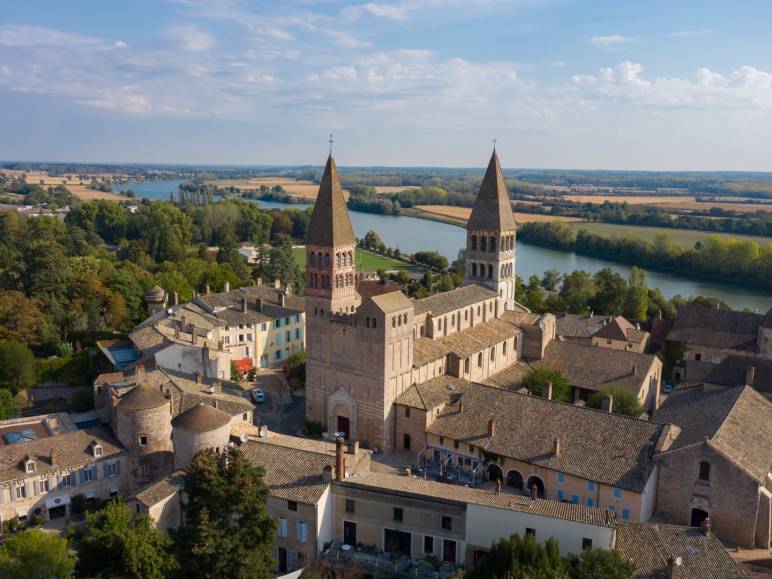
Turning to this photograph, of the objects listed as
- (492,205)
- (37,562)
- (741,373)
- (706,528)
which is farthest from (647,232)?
(37,562)

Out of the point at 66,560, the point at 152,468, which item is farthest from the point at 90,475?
the point at 66,560

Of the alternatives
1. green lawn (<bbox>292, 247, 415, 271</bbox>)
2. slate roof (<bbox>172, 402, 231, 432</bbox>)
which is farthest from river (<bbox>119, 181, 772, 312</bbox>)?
slate roof (<bbox>172, 402, 231, 432</bbox>)

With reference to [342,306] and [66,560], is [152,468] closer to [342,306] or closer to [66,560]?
[66,560]

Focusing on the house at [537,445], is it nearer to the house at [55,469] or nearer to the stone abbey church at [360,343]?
the stone abbey church at [360,343]

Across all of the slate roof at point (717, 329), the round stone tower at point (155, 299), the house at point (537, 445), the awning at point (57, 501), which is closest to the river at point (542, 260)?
the slate roof at point (717, 329)

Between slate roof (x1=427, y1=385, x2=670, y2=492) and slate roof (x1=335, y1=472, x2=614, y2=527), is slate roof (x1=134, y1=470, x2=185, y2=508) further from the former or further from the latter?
slate roof (x1=427, y1=385, x2=670, y2=492)
